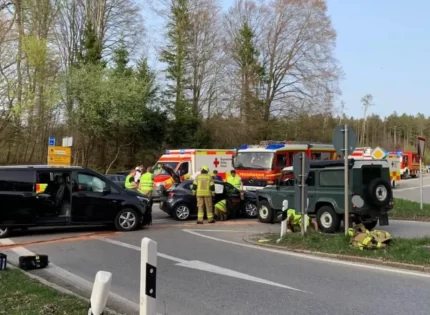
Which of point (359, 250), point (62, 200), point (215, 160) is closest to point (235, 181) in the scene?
point (62, 200)

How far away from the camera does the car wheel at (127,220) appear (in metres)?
13.6

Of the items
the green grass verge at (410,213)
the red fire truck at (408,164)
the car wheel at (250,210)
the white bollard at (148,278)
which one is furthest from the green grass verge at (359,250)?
the red fire truck at (408,164)

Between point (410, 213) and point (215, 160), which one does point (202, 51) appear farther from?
point (410, 213)

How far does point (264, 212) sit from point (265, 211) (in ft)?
0.22

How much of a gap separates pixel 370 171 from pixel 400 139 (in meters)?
104

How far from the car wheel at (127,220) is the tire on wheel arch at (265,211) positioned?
4356 mm

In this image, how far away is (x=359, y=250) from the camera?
9688 millimetres

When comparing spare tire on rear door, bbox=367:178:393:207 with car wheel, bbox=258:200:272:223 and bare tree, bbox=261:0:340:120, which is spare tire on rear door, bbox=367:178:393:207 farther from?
bare tree, bbox=261:0:340:120

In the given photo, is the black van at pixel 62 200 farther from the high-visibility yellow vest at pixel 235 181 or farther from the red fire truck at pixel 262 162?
the red fire truck at pixel 262 162

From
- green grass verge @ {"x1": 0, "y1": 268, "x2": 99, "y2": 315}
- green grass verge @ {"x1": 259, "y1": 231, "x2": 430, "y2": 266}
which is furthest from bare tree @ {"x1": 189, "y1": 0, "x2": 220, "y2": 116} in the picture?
green grass verge @ {"x1": 0, "y1": 268, "x2": 99, "y2": 315}

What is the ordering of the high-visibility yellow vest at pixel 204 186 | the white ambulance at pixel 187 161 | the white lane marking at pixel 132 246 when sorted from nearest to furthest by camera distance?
the white lane marking at pixel 132 246
the high-visibility yellow vest at pixel 204 186
the white ambulance at pixel 187 161

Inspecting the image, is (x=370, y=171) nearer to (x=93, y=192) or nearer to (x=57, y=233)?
(x=93, y=192)

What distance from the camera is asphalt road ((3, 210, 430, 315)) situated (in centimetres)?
625

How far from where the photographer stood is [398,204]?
67.2 ft
